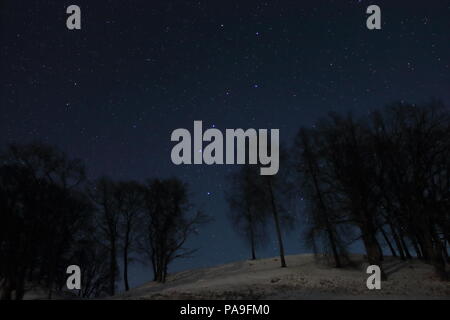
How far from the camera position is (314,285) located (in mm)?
14078

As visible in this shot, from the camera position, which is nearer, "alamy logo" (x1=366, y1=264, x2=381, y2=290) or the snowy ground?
the snowy ground

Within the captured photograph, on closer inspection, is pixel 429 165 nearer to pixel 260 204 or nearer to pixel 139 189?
pixel 260 204

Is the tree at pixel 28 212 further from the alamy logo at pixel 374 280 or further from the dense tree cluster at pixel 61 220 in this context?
the alamy logo at pixel 374 280

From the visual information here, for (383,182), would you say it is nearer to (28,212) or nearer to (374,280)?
(374,280)

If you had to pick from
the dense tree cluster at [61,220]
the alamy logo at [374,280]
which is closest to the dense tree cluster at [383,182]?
the alamy logo at [374,280]

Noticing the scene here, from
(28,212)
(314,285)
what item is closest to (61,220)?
(28,212)

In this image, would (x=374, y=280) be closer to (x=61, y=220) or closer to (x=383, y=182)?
(x=383, y=182)

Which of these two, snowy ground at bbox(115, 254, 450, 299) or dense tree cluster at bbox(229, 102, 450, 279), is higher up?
dense tree cluster at bbox(229, 102, 450, 279)

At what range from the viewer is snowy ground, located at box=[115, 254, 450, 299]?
11195 millimetres

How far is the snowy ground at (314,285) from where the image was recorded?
11195 mm

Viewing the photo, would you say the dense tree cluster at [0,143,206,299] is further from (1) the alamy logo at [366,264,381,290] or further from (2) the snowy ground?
(1) the alamy logo at [366,264,381,290]

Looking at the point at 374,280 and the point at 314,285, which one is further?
the point at 374,280

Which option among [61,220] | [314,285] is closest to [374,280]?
[314,285]

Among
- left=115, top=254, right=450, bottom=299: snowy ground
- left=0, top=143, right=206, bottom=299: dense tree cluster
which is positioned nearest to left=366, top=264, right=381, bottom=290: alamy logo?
left=115, top=254, right=450, bottom=299: snowy ground
